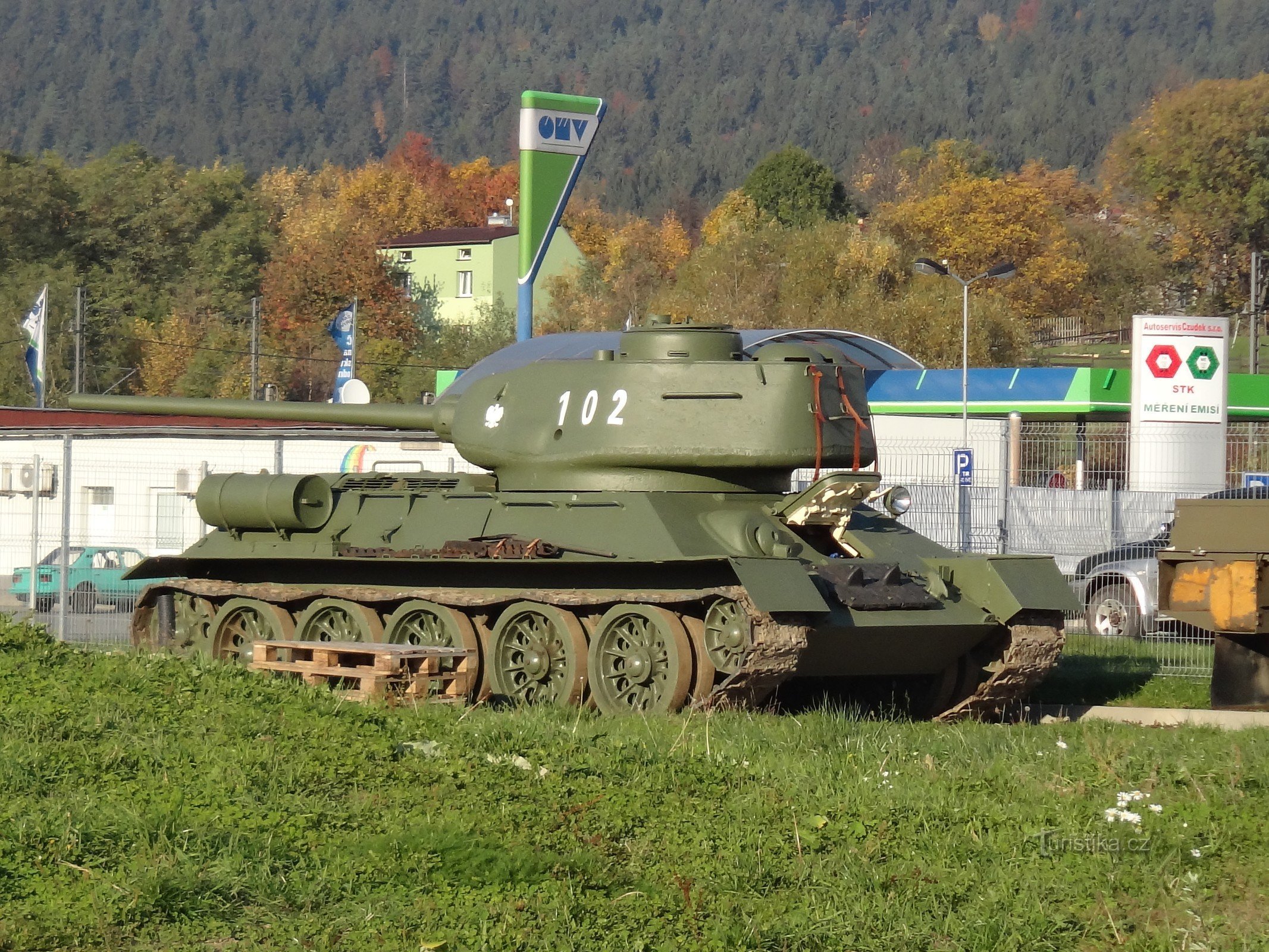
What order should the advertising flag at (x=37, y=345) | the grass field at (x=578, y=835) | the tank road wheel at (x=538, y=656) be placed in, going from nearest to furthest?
the grass field at (x=578, y=835), the tank road wheel at (x=538, y=656), the advertising flag at (x=37, y=345)

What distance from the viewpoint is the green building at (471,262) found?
77812 millimetres

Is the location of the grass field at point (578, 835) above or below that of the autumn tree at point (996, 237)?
below

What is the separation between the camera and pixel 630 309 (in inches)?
2507

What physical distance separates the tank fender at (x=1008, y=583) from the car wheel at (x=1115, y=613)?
5.81m

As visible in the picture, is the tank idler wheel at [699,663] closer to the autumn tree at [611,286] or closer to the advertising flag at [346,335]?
the advertising flag at [346,335]

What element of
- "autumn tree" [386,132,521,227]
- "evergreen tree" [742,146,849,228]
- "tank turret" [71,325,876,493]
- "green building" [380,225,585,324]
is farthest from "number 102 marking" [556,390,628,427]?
"autumn tree" [386,132,521,227]

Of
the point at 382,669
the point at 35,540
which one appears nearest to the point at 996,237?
the point at 35,540

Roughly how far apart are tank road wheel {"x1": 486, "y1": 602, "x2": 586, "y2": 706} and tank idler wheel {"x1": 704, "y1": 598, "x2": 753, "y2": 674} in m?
1.02

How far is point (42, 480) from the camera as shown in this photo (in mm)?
23375

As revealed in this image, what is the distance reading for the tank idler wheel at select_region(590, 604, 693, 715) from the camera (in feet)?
39.9

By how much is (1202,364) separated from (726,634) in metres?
16.6

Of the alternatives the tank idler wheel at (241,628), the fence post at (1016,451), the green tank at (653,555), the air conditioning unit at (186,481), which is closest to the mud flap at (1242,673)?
the green tank at (653,555)

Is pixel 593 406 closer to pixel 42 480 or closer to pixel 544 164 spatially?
pixel 42 480

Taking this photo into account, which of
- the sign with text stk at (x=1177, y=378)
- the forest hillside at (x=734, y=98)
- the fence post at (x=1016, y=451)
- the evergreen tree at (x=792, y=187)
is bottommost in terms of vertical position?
the fence post at (x=1016, y=451)
